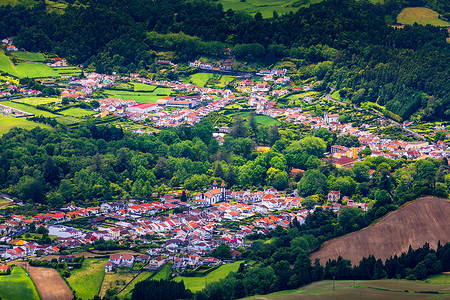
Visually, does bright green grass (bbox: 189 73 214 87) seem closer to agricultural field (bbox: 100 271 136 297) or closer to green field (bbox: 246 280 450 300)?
agricultural field (bbox: 100 271 136 297)

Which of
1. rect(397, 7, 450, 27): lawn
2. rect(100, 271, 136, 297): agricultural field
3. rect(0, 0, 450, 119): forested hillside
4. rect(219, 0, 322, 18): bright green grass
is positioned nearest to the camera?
rect(100, 271, 136, 297): agricultural field

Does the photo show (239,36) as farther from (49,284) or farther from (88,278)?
(49,284)

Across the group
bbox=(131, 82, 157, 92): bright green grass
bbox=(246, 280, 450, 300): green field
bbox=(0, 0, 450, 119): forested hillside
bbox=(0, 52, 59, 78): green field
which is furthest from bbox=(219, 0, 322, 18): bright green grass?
bbox=(246, 280, 450, 300): green field

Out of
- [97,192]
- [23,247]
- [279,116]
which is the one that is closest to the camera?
[23,247]

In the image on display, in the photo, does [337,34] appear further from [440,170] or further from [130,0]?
[440,170]

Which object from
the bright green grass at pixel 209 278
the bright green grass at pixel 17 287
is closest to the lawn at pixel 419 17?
the bright green grass at pixel 209 278

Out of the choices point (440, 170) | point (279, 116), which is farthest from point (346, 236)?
point (279, 116)
